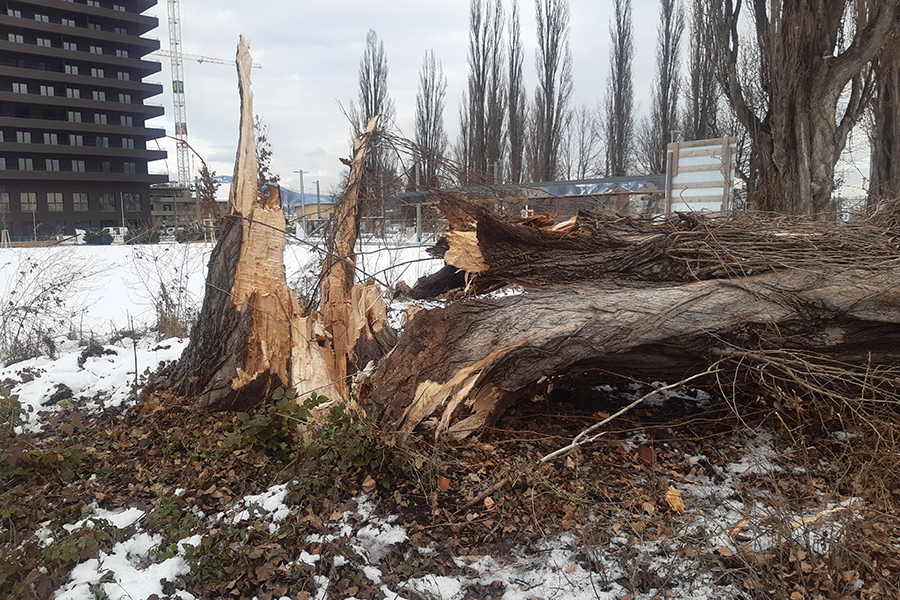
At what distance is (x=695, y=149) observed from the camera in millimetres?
10547

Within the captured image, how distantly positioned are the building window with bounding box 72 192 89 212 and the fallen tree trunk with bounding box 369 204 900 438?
48.0m

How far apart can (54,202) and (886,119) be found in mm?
48420

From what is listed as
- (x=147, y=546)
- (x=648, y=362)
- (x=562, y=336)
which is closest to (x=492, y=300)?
(x=562, y=336)

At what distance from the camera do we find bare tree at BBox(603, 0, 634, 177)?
930 inches

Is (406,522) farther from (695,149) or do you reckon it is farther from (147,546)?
(695,149)

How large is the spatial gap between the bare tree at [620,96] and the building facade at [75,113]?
1393 inches

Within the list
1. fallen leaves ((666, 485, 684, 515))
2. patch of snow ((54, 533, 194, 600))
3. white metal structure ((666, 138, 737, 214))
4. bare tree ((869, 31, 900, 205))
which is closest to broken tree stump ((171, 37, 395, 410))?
patch of snow ((54, 533, 194, 600))

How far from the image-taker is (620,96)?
23688 millimetres

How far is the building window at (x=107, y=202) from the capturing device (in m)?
42.7

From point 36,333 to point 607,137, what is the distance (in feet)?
75.3

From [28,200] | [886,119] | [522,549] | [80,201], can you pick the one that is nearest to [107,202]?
[80,201]

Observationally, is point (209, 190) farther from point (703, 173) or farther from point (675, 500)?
point (703, 173)

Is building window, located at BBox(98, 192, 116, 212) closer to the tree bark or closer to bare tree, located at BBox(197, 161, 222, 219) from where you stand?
bare tree, located at BBox(197, 161, 222, 219)

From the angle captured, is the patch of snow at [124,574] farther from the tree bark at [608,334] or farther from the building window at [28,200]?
the building window at [28,200]
